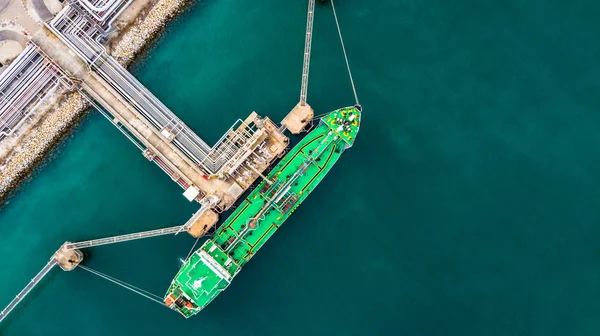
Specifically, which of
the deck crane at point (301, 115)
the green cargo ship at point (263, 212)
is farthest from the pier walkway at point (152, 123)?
the green cargo ship at point (263, 212)

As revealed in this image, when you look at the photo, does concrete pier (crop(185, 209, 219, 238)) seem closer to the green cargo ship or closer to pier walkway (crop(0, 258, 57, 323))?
the green cargo ship

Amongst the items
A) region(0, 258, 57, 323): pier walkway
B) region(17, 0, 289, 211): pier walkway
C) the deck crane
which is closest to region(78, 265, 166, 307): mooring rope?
region(0, 258, 57, 323): pier walkway

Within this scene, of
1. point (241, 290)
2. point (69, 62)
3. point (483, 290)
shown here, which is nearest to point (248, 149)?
point (241, 290)

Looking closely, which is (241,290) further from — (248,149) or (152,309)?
(248,149)

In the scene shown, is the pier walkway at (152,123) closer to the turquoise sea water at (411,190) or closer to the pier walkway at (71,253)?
the turquoise sea water at (411,190)

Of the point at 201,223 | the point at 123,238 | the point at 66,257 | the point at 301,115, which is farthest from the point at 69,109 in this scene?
the point at 301,115

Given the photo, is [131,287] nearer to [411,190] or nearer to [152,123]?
[152,123]
